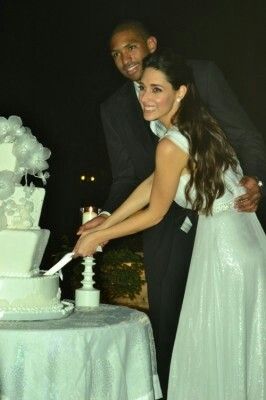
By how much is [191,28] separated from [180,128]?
5.80 m

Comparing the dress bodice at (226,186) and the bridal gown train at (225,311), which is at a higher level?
the dress bodice at (226,186)

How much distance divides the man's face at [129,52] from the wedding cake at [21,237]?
52.3 inches

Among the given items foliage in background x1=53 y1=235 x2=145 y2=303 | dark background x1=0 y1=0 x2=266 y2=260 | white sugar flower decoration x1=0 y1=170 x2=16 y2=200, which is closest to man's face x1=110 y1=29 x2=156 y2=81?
white sugar flower decoration x1=0 y1=170 x2=16 y2=200

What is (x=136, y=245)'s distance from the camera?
342 inches

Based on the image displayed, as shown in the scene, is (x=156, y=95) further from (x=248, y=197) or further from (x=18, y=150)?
(x=18, y=150)

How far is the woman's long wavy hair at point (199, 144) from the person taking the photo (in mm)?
3191

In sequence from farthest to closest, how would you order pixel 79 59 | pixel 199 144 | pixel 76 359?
1. pixel 79 59
2. pixel 199 144
3. pixel 76 359

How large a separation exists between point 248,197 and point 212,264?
0.34m

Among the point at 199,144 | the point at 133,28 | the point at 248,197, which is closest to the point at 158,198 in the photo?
the point at 199,144

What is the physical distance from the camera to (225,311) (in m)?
3.22

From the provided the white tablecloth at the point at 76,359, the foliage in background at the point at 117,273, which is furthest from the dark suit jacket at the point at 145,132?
the foliage in background at the point at 117,273

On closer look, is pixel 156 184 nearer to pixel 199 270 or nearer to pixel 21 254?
pixel 199 270

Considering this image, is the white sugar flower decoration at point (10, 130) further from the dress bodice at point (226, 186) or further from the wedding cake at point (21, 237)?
the dress bodice at point (226, 186)

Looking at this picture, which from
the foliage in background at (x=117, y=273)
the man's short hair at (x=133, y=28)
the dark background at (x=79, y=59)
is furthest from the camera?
the dark background at (x=79, y=59)
